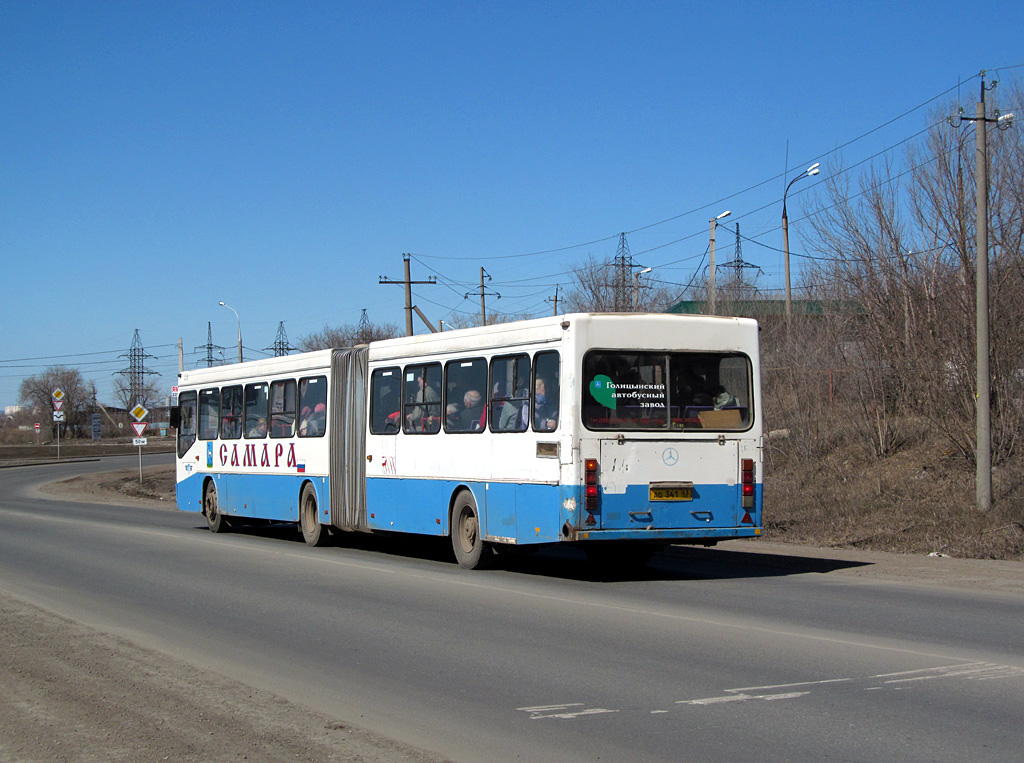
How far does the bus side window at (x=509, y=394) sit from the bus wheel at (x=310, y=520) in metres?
5.98

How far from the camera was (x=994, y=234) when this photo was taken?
69.8ft

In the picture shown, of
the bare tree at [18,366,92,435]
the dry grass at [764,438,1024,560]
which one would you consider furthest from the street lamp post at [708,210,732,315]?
the bare tree at [18,366,92,435]

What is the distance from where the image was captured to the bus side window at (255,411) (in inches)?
841

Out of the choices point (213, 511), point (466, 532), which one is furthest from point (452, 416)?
point (213, 511)

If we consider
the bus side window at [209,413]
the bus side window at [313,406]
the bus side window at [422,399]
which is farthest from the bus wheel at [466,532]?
the bus side window at [209,413]

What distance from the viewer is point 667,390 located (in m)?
13.6

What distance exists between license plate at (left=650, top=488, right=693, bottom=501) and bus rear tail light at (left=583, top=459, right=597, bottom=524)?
777 mm

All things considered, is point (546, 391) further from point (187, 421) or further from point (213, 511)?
point (187, 421)

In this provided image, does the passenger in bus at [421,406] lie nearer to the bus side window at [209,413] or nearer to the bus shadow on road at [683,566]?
the bus shadow on road at [683,566]

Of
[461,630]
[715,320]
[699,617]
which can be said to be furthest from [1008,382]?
[461,630]

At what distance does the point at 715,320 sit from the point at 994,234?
10.2 m

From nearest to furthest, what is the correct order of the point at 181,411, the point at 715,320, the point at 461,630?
the point at 461,630, the point at 715,320, the point at 181,411

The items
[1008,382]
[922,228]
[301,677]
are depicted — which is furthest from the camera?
[922,228]

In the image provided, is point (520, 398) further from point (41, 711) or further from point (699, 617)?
point (41, 711)
